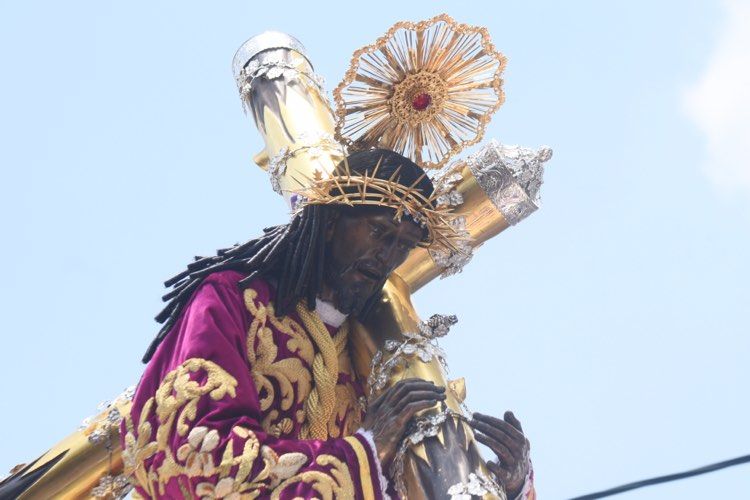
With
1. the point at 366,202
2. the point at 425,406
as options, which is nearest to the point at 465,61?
the point at 366,202

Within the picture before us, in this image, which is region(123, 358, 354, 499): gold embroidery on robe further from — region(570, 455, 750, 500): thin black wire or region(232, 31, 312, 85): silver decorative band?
region(232, 31, 312, 85): silver decorative band

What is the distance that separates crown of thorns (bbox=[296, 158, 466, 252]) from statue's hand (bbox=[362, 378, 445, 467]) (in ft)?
2.73

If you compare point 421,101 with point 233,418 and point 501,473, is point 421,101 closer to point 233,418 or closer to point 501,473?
point 501,473

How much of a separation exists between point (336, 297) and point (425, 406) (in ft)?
2.68

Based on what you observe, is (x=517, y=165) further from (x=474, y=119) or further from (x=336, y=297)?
(x=336, y=297)

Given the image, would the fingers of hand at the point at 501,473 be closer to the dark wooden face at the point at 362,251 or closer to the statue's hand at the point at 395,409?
the statue's hand at the point at 395,409

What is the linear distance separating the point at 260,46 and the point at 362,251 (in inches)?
77.3

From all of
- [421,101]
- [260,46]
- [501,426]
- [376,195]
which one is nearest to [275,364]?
[376,195]

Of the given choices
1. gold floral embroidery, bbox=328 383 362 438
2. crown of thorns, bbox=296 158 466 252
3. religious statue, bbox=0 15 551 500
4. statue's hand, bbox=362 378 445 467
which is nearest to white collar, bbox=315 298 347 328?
religious statue, bbox=0 15 551 500

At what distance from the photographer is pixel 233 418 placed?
4.85m

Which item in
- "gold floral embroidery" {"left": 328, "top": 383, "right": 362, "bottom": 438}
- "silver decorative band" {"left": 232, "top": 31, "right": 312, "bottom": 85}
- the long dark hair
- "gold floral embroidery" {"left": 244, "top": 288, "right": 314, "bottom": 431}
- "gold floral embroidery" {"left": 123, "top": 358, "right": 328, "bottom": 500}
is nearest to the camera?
"gold floral embroidery" {"left": 123, "top": 358, "right": 328, "bottom": 500}

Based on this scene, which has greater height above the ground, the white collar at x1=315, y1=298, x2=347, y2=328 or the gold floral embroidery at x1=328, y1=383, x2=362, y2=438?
the white collar at x1=315, y1=298, x2=347, y2=328

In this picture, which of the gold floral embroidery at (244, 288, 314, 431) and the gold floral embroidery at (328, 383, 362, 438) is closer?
the gold floral embroidery at (244, 288, 314, 431)

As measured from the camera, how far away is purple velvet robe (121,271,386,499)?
15.4ft
